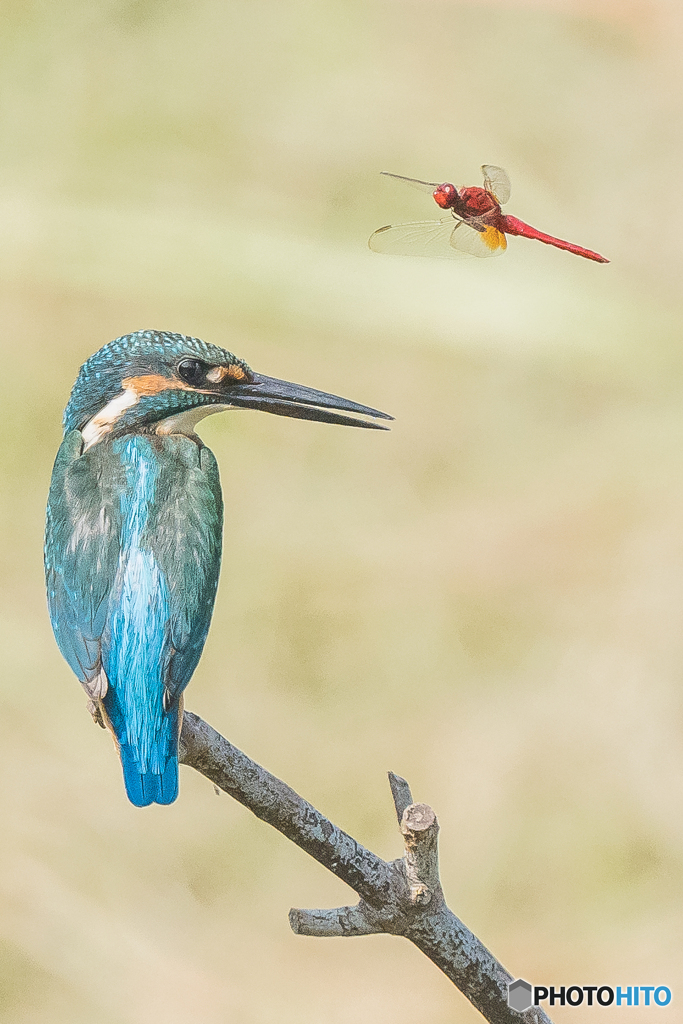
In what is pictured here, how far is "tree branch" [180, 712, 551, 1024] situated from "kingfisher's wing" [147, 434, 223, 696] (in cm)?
13

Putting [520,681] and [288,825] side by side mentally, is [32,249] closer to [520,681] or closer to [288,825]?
[520,681]

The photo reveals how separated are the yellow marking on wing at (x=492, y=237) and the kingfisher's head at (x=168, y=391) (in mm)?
1142

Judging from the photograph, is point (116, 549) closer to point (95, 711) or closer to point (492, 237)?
point (95, 711)

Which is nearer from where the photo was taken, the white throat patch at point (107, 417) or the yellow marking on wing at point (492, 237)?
the white throat patch at point (107, 417)

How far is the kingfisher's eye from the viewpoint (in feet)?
4.29

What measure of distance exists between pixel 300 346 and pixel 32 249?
627 millimetres

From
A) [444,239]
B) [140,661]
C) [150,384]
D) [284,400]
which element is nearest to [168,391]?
[150,384]

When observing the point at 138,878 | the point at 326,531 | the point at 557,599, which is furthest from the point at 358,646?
the point at 138,878

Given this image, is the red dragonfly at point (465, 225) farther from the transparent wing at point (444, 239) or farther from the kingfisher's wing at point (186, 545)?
the kingfisher's wing at point (186, 545)

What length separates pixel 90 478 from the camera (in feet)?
4.11

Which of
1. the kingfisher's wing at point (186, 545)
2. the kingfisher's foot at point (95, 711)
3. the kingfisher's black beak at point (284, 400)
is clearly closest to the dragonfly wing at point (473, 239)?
the kingfisher's black beak at point (284, 400)

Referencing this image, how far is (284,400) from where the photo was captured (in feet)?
4.42

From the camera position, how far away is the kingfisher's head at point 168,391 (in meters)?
1.30

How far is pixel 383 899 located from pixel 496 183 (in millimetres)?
1640
